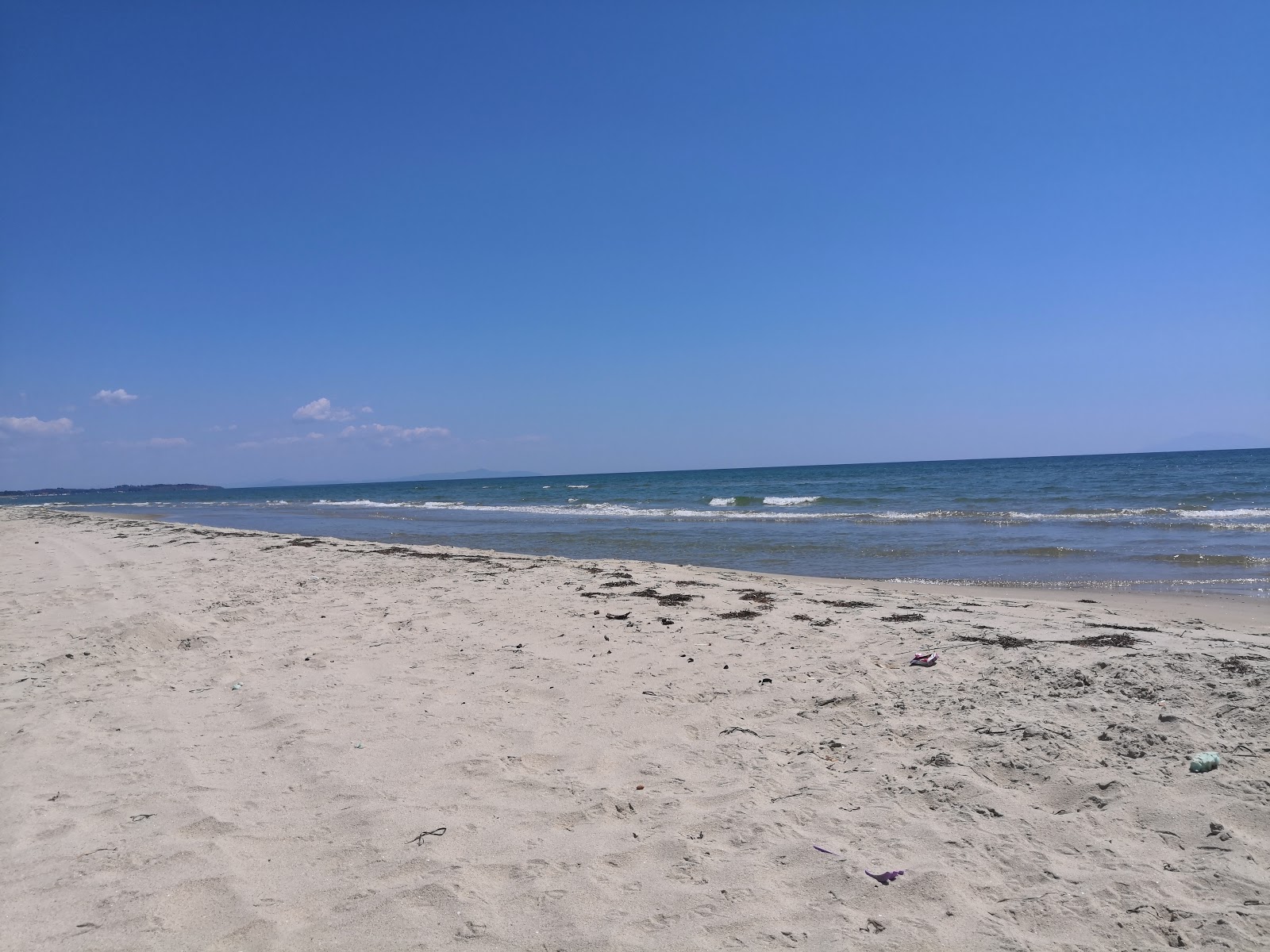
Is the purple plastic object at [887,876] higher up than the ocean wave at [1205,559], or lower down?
higher up

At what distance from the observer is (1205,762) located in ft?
10.4

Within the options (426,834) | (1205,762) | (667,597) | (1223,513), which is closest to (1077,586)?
(667,597)

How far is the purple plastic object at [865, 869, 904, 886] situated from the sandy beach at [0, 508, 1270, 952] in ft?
0.12

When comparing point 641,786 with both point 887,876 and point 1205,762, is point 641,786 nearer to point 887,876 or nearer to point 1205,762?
point 887,876

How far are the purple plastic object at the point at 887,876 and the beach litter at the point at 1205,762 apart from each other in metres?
1.67

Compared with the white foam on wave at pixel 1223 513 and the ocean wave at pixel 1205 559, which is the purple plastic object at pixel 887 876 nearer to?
the ocean wave at pixel 1205 559

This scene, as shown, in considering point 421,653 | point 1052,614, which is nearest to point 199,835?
point 421,653

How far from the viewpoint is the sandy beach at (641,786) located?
7.81 feet

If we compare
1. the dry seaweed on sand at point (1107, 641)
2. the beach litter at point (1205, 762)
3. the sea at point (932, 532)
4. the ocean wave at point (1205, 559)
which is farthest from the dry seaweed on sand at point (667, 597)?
the ocean wave at point (1205, 559)

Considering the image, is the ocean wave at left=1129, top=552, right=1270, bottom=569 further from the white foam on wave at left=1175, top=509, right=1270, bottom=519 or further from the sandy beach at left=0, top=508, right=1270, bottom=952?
the white foam on wave at left=1175, top=509, right=1270, bottom=519

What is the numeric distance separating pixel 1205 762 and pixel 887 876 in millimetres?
1796

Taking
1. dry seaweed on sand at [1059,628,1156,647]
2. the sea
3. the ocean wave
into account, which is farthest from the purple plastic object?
the ocean wave

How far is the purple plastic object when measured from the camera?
2529 millimetres

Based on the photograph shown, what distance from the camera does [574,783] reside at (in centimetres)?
335
